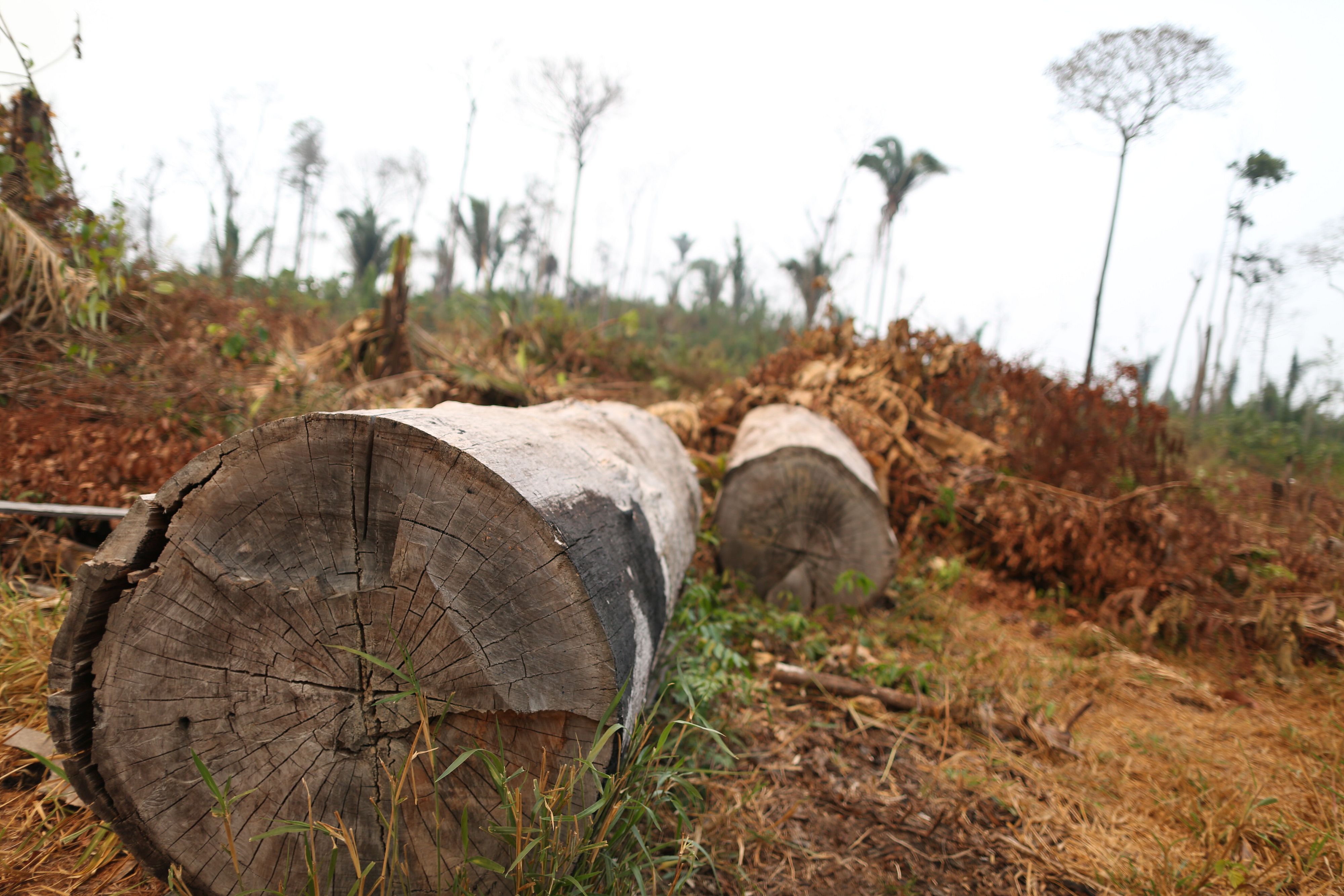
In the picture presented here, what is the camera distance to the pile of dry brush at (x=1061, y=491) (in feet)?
12.4

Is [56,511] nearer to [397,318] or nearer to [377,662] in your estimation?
[377,662]

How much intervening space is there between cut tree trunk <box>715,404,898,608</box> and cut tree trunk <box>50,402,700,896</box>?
2372mm

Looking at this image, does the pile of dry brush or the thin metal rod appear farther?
the pile of dry brush

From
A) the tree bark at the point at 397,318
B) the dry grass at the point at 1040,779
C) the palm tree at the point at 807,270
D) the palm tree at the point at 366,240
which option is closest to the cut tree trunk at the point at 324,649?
the dry grass at the point at 1040,779

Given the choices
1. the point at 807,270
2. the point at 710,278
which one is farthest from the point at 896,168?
the point at 710,278

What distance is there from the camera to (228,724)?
4.03 feet

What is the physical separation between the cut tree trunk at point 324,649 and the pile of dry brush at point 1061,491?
4005 mm

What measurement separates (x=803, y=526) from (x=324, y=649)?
108 inches

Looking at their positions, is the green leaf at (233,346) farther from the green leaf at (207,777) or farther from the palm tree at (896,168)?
the palm tree at (896,168)

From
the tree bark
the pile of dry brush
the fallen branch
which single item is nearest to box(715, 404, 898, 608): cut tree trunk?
the fallen branch

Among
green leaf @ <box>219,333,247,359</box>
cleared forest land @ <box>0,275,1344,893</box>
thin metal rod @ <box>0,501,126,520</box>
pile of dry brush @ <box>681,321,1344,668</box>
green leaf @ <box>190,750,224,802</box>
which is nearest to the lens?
green leaf @ <box>190,750,224,802</box>

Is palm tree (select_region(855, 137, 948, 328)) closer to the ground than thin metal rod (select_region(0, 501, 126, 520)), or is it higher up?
higher up

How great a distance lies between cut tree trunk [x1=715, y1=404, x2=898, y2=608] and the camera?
11.5ft

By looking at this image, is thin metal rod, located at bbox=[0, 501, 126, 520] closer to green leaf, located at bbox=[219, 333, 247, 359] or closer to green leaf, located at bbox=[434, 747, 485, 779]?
green leaf, located at bbox=[434, 747, 485, 779]
